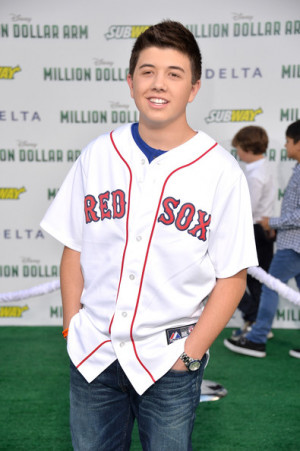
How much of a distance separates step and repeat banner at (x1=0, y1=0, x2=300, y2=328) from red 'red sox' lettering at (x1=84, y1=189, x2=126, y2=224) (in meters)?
3.42

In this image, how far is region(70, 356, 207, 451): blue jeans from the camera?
4.36ft

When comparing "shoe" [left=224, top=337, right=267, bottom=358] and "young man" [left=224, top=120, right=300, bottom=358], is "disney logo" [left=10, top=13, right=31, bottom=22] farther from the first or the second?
"shoe" [left=224, top=337, right=267, bottom=358]

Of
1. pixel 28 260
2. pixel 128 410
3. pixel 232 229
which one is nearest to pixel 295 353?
pixel 28 260

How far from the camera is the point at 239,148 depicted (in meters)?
4.36

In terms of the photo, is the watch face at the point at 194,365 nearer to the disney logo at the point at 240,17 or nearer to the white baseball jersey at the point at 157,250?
the white baseball jersey at the point at 157,250

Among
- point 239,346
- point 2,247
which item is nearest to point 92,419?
point 239,346

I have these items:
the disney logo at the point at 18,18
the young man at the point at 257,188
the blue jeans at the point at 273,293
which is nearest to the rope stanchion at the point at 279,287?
the blue jeans at the point at 273,293

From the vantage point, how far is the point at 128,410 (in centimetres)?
144

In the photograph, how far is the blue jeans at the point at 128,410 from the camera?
133 centimetres

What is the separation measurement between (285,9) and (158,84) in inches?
148

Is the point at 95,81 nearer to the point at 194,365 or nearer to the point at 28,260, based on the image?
the point at 28,260

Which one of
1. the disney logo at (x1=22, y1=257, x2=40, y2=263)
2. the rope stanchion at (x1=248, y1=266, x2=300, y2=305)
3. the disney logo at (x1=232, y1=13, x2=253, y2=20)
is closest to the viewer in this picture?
the rope stanchion at (x1=248, y1=266, x2=300, y2=305)

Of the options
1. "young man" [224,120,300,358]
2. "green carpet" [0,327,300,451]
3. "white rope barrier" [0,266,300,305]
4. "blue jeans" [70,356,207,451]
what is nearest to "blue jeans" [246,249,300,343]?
"young man" [224,120,300,358]

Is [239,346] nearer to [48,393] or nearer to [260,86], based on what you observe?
[48,393]
